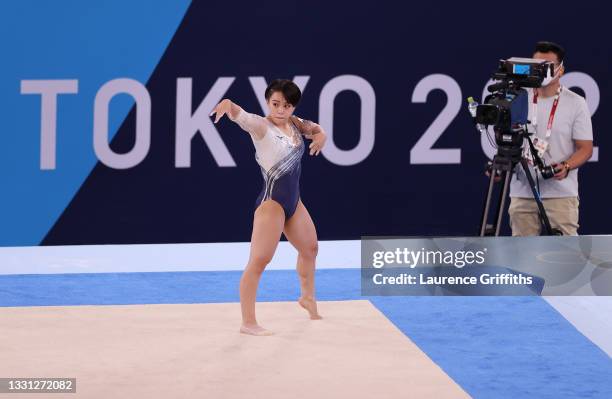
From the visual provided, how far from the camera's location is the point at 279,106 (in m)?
6.43

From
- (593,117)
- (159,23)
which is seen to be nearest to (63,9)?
(159,23)

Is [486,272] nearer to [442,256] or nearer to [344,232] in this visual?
[442,256]

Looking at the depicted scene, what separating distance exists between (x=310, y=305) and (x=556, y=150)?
85.1 inches

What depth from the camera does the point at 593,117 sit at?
9562 mm

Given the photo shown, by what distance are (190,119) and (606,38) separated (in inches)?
130

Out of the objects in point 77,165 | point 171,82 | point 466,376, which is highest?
point 171,82

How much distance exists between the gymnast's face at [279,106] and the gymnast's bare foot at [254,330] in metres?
1.11

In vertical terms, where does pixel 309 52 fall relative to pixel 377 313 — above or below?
above

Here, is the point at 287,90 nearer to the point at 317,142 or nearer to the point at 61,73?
the point at 317,142

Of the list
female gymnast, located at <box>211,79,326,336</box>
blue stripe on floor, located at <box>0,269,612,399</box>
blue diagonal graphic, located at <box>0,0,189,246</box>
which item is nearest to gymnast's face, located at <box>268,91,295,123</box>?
female gymnast, located at <box>211,79,326,336</box>

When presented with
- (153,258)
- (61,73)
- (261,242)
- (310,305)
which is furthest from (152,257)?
(261,242)

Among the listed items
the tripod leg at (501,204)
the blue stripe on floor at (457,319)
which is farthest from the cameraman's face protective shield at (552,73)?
the blue stripe on floor at (457,319)

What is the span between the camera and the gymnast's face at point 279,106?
6.42 meters

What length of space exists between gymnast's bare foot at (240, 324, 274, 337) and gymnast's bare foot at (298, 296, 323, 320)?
36cm
